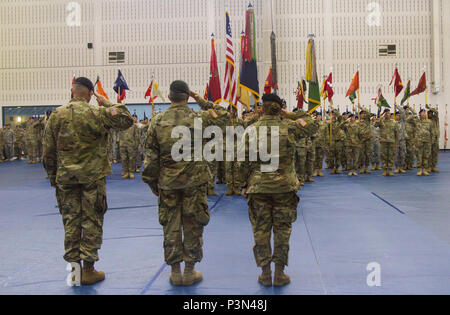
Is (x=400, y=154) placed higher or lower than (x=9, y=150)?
lower

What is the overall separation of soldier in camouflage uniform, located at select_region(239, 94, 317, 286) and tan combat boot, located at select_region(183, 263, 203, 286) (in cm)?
58

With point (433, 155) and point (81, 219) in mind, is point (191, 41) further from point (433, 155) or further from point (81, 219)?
point (81, 219)

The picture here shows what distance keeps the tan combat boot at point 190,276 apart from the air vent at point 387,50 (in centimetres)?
2083

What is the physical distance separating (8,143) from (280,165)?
20.0 metres

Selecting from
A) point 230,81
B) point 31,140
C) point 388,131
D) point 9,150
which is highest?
point 230,81

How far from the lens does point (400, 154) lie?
1316 cm

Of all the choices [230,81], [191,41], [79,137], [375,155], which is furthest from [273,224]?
[191,41]

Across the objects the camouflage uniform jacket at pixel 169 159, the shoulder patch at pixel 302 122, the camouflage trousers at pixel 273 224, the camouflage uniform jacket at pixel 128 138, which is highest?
the camouflage uniform jacket at pixel 128 138

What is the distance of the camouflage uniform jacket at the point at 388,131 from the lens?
11.8 m

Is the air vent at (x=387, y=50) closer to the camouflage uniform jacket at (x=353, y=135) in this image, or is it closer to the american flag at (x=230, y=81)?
the camouflage uniform jacket at (x=353, y=135)

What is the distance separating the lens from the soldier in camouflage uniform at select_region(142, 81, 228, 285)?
383cm

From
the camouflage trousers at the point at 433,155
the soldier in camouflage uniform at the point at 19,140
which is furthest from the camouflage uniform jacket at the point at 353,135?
the soldier in camouflage uniform at the point at 19,140

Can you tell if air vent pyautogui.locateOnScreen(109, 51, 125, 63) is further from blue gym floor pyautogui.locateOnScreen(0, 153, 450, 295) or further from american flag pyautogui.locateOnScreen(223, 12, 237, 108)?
A: american flag pyautogui.locateOnScreen(223, 12, 237, 108)

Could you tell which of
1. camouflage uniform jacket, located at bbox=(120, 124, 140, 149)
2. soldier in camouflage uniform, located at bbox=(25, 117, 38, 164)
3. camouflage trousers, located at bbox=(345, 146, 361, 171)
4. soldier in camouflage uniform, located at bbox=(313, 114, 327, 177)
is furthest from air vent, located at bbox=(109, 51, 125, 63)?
camouflage trousers, located at bbox=(345, 146, 361, 171)
